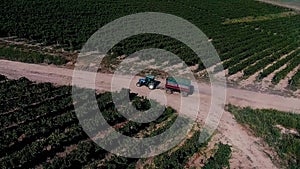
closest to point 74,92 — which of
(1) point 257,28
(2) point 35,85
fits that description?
(2) point 35,85

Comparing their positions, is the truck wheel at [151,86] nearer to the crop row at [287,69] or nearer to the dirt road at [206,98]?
the dirt road at [206,98]

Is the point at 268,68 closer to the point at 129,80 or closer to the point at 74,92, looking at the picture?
the point at 129,80

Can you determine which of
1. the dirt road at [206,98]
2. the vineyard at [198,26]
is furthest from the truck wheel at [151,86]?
the vineyard at [198,26]

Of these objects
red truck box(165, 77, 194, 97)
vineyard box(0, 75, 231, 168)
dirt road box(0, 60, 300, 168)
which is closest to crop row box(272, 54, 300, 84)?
dirt road box(0, 60, 300, 168)

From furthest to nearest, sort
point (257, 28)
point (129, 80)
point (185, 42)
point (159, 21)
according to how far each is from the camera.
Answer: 1. point (257, 28)
2. point (159, 21)
3. point (185, 42)
4. point (129, 80)

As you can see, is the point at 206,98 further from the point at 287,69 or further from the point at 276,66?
the point at 287,69

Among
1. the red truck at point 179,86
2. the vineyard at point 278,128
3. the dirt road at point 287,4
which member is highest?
the dirt road at point 287,4

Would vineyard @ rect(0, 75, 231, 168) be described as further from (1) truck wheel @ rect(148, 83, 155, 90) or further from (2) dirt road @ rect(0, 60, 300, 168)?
(1) truck wheel @ rect(148, 83, 155, 90)
